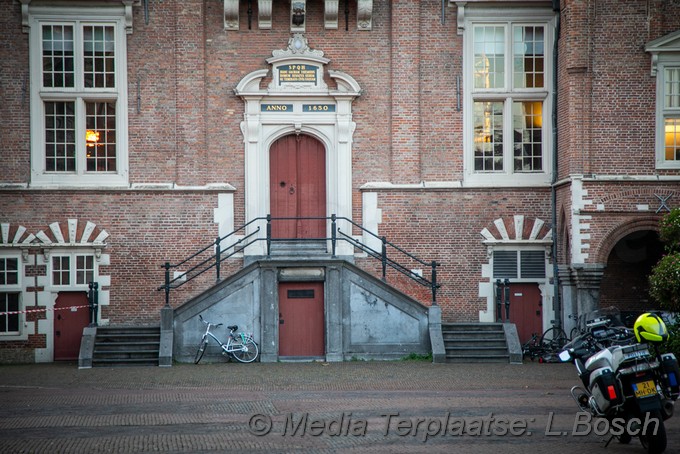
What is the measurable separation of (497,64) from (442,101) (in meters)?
1.66

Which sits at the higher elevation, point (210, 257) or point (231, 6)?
point (231, 6)

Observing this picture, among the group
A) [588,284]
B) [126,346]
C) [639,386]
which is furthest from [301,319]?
[639,386]

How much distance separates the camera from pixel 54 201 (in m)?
22.4

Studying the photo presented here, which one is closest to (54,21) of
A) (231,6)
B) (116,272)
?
(231,6)

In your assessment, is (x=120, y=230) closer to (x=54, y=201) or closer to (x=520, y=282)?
(x=54, y=201)

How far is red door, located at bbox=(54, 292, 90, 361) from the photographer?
22.4 m

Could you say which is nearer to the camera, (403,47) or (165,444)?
(165,444)

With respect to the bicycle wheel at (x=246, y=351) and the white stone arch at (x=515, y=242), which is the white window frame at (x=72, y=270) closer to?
the bicycle wheel at (x=246, y=351)

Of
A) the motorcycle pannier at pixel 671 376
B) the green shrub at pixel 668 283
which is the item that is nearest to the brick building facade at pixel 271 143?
the green shrub at pixel 668 283

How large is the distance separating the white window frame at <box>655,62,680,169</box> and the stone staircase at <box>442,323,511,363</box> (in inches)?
210

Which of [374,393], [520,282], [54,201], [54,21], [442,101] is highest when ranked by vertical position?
[54,21]

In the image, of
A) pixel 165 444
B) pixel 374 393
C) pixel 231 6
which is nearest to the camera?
pixel 165 444

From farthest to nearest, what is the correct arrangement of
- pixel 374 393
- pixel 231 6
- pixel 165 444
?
1. pixel 231 6
2. pixel 374 393
3. pixel 165 444

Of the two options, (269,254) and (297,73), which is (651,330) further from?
(297,73)
